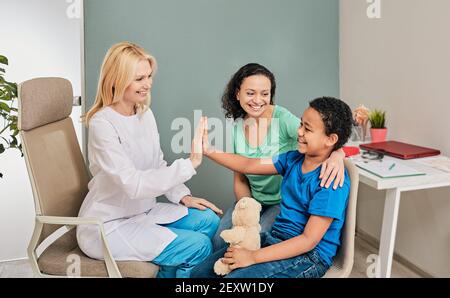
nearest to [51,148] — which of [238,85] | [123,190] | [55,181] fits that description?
[55,181]

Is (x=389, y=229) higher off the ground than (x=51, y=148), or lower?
lower

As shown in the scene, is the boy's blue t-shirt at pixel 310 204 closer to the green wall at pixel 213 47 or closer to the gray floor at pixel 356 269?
Result: the gray floor at pixel 356 269

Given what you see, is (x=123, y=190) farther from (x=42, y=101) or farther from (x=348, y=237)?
(x=348, y=237)

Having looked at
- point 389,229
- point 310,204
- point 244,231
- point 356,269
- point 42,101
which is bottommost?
point 356,269

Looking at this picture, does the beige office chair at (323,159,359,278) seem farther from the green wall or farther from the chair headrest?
the green wall

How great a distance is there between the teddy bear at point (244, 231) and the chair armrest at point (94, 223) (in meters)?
0.32

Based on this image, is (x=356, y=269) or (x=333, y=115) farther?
(x=356, y=269)

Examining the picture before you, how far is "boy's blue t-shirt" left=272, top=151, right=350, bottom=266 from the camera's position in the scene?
4.40ft

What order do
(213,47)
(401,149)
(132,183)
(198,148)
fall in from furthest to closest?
(213,47) → (401,149) → (198,148) → (132,183)

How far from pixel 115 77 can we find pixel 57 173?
16.0 inches

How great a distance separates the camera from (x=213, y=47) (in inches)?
105

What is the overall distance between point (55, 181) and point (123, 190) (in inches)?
11.3

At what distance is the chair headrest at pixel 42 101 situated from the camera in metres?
1.49
